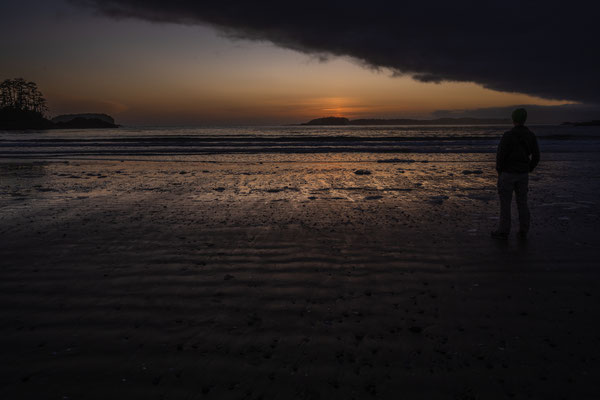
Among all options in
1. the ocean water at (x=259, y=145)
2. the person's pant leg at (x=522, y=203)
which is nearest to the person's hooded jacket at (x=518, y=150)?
the person's pant leg at (x=522, y=203)

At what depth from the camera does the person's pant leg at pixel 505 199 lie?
6271 millimetres

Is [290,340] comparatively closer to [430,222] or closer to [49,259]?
[49,259]

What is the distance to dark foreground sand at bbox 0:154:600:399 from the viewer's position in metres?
2.71

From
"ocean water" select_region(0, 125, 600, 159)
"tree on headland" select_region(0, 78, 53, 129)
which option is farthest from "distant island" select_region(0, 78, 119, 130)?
"ocean water" select_region(0, 125, 600, 159)

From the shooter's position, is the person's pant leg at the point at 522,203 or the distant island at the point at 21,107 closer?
the person's pant leg at the point at 522,203

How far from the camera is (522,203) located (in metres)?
6.40

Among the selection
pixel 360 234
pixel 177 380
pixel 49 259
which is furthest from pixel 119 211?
pixel 177 380

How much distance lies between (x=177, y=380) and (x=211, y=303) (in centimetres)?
125

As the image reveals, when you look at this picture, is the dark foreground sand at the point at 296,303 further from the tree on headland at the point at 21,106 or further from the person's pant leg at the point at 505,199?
the tree on headland at the point at 21,106

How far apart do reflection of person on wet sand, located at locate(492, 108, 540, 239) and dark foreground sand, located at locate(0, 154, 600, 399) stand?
40cm

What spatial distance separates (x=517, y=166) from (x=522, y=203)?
74 cm

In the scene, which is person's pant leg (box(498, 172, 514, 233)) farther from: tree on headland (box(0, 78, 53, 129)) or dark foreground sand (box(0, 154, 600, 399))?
tree on headland (box(0, 78, 53, 129))

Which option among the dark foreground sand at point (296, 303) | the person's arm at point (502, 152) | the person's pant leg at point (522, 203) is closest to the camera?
the dark foreground sand at point (296, 303)

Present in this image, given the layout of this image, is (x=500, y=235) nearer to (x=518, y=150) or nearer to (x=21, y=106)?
(x=518, y=150)
